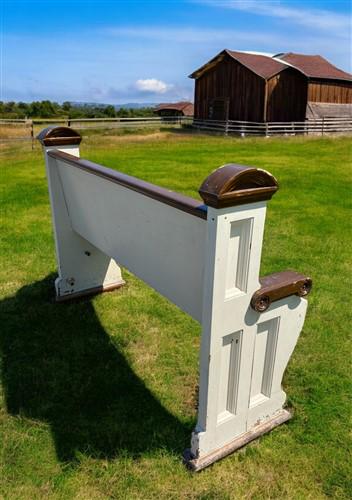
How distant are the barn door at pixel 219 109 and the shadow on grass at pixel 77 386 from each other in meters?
20.8

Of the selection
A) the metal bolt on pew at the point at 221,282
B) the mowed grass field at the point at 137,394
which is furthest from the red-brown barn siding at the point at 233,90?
the metal bolt on pew at the point at 221,282

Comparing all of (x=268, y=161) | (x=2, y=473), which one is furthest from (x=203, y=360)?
(x=268, y=161)

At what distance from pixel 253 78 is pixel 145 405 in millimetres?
21317

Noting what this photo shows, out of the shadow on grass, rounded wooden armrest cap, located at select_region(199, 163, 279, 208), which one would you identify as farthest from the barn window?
rounded wooden armrest cap, located at select_region(199, 163, 279, 208)

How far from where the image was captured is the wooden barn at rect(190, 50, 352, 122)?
21.5m

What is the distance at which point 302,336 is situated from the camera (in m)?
3.68

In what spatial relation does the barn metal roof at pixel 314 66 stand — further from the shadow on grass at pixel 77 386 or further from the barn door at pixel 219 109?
the shadow on grass at pixel 77 386

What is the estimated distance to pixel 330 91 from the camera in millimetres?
23156

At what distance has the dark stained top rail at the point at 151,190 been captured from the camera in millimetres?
2080

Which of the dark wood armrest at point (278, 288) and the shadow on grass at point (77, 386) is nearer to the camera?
the dark wood armrest at point (278, 288)

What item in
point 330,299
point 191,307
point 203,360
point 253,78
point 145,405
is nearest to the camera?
point 203,360

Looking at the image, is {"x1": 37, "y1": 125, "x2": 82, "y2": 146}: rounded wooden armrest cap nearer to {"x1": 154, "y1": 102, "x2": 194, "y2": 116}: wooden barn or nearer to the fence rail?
the fence rail

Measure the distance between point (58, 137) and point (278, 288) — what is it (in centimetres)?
253

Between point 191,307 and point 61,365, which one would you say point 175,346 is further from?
point 191,307
